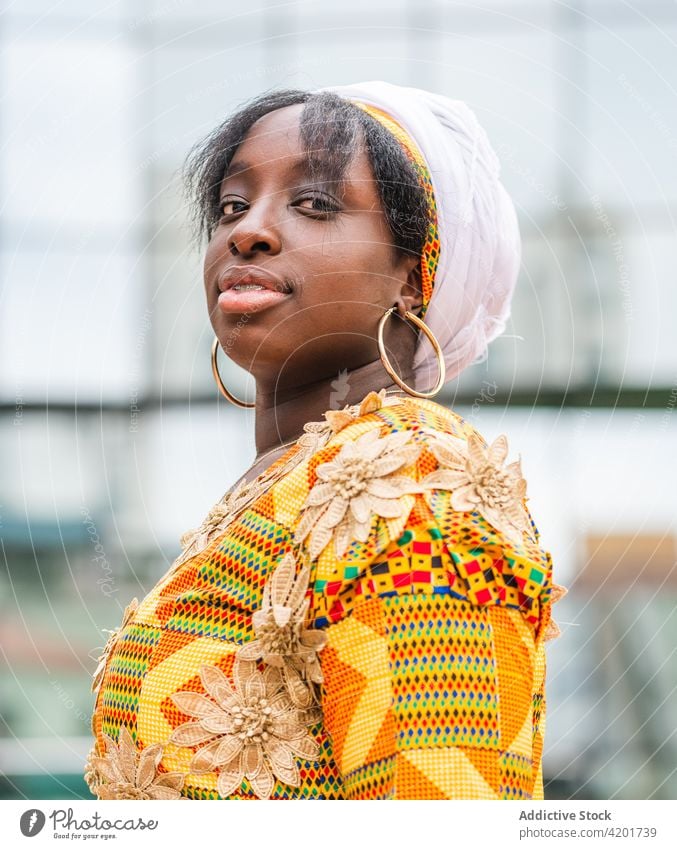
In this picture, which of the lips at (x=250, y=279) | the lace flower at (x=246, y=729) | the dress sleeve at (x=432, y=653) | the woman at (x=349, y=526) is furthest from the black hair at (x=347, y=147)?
the lace flower at (x=246, y=729)

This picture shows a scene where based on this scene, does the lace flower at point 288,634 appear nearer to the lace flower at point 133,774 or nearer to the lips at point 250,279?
the lace flower at point 133,774

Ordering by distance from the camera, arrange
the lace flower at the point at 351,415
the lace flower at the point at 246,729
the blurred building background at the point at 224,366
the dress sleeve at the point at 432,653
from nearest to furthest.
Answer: the dress sleeve at the point at 432,653 → the lace flower at the point at 246,729 → the lace flower at the point at 351,415 → the blurred building background at the point at 224,366

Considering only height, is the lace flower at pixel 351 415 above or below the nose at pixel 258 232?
below

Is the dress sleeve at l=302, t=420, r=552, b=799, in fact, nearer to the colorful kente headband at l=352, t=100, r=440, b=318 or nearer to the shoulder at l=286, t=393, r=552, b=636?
the shoulder at l=286, t=393, r=552, b=636

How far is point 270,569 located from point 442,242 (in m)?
0.56

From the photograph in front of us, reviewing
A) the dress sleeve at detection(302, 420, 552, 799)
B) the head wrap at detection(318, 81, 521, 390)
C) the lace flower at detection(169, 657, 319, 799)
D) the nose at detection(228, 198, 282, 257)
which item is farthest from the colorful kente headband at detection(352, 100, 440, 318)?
the lace flower at detection(169, 657, 319, 799)

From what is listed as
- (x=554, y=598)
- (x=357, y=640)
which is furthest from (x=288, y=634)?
(x=554, y=598)

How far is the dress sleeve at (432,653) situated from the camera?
1.10 m

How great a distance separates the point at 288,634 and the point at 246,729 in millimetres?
124

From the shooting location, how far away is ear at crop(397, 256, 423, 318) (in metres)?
1.52

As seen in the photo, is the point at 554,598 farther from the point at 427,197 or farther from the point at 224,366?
the point at 224,366

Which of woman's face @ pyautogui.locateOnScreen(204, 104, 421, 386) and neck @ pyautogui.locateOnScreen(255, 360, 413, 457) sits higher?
woman's face @ pyautogui.locateOnScreen(204, 104, 421, 386)

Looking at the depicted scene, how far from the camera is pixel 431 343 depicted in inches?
61.7
